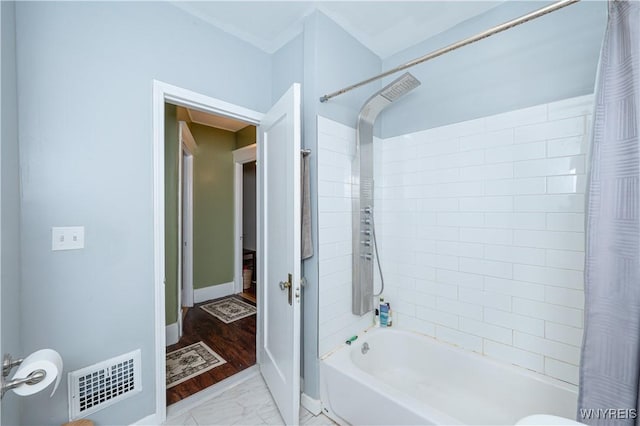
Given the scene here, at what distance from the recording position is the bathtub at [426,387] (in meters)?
1.33

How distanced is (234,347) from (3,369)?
1.87 meters

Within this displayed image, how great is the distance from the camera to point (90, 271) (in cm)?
132

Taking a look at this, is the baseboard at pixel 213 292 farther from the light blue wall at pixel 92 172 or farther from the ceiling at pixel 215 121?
the ceiling at pixel 215 121

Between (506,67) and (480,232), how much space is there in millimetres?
1020

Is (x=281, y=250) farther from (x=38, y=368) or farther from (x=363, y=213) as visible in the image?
(x=38, y=368)

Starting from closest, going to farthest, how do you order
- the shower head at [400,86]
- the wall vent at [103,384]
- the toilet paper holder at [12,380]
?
the toilet paper holder at [12,380]
the wall vent at [103,384]
the shower head at [400,86]

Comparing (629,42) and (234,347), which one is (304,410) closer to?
(234,347)

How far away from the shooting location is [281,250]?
162 centimetres

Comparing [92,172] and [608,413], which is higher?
[92,172]

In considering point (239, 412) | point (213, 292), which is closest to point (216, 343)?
point (239, 412)

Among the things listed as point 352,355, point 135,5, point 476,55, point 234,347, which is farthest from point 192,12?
point 234,347

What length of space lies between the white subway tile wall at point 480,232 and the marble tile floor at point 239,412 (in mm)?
433

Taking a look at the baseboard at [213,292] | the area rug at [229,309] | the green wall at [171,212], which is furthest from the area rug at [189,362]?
the baseboard at [213,292]

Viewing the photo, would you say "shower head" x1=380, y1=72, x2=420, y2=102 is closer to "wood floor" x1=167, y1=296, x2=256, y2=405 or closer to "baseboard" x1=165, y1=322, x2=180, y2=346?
"wood floor" x1=167, y1=296, x2=256, y2=405
